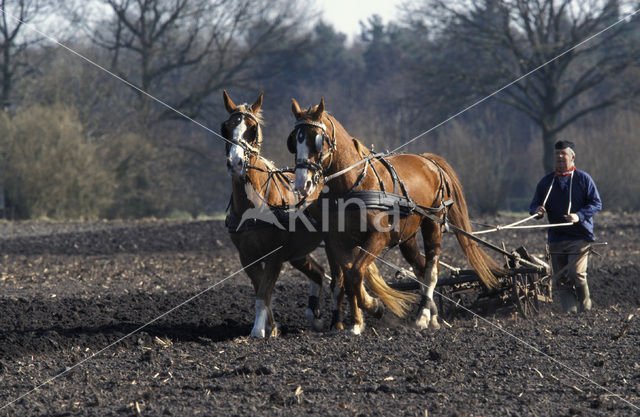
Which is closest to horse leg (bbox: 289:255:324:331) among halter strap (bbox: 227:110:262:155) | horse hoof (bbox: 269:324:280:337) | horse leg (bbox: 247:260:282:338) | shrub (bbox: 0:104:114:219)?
horse hoof (bbox: 269:324:280:337)

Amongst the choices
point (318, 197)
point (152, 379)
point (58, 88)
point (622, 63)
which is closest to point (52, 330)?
point (152, 379)

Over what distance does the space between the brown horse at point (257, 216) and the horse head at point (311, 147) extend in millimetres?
663

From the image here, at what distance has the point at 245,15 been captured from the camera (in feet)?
88.7

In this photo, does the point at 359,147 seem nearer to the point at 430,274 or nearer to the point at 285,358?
the point at 430,274

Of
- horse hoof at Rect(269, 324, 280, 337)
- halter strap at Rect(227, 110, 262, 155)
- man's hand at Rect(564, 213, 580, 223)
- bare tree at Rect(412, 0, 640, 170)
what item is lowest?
horse hoof at Rect(269, 324, 280, 337)

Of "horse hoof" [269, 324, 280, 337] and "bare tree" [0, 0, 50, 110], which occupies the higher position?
"bare tree" [0, 0, 50, 110]

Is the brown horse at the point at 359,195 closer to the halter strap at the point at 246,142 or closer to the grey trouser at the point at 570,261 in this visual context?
the halter strap at the point at 246,142

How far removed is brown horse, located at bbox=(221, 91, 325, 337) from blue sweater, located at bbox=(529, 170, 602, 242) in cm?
270

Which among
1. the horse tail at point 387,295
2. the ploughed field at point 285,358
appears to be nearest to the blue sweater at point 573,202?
the ploughed field at point 285,358

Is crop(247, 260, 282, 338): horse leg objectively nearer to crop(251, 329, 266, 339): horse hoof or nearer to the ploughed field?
crop(251, 329, 266, 339): horse hoof

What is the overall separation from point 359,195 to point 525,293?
2406mm

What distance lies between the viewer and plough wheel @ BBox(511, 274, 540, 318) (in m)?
7.41

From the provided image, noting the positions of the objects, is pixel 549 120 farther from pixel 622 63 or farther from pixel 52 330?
pixel 52 330

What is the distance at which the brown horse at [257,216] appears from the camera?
652cm
